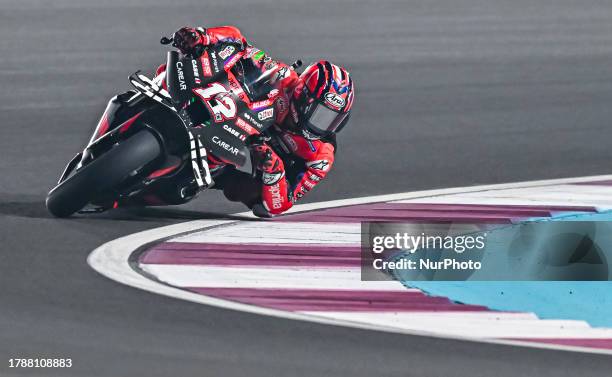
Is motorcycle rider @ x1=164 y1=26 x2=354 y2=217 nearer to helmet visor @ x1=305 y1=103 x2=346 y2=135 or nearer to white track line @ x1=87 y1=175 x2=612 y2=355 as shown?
helmet visor @ x1=305 y1=103 x2=346 y2=135

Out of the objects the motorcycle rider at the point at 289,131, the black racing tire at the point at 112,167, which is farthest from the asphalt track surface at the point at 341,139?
the motorcycle rider at the point at 289,131

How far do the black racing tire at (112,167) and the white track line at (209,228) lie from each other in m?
0.40

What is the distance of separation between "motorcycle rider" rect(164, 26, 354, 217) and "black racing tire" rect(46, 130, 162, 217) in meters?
0.66

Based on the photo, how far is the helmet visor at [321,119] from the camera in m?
11.6

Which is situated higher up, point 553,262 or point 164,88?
point 164,88

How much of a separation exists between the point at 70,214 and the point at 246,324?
3012 mm

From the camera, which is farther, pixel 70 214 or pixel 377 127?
pixel 377 127

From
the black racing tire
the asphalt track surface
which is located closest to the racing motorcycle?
the black racing tire

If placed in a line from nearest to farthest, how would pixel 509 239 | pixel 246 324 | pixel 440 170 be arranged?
pixel 246 324, pixel 509 239, pixel 440 170

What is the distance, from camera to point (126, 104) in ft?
36.7

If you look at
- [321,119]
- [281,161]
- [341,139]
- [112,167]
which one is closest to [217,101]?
[281,161]

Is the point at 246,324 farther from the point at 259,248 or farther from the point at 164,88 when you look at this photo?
the point at 164,88

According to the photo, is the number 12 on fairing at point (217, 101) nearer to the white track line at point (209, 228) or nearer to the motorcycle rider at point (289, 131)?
the motorcycle rider at point (289, 131)

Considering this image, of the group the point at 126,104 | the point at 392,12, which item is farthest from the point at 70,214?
the point at 392,12
